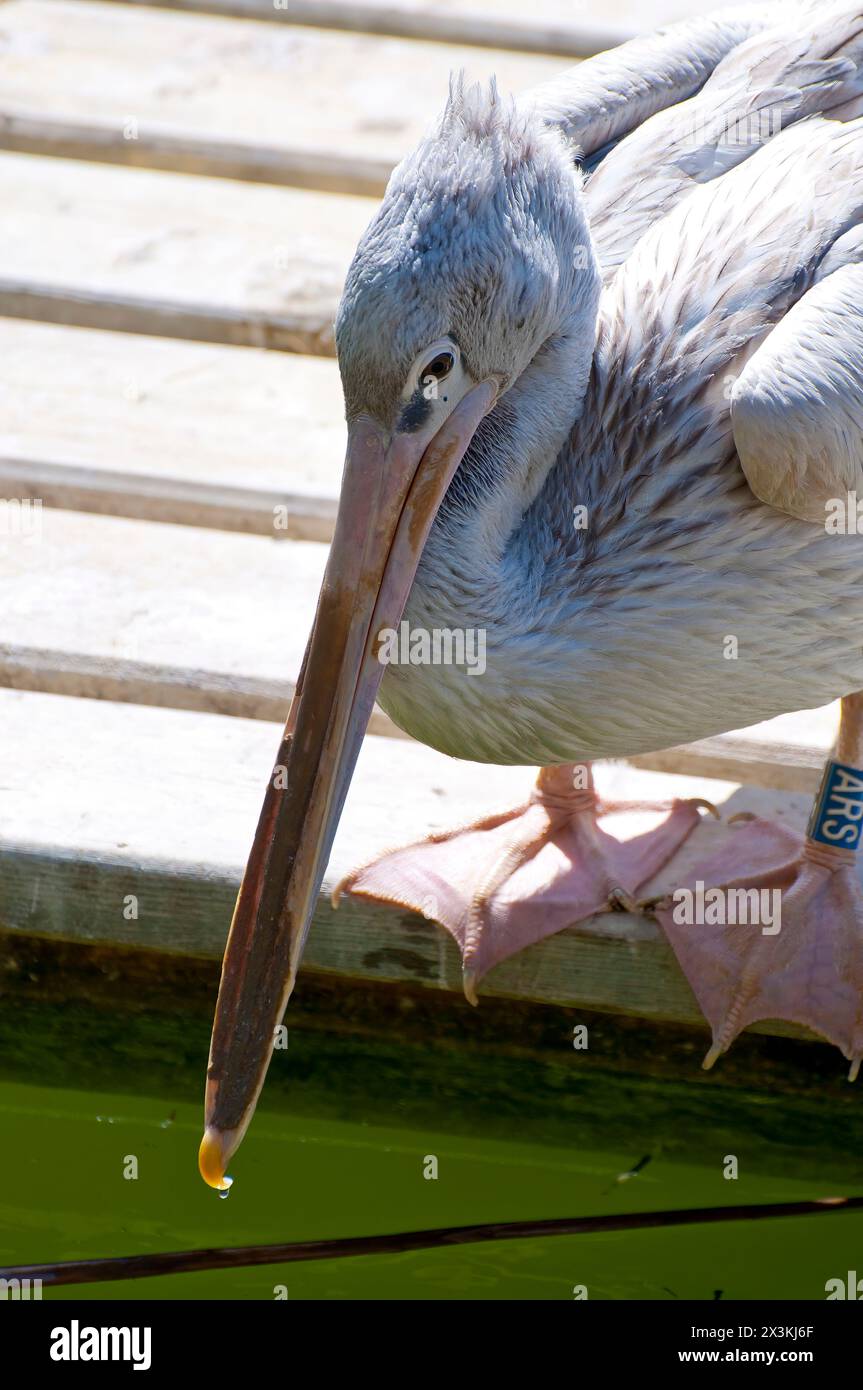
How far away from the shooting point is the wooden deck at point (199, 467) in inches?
95.0

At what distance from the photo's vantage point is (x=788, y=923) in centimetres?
241

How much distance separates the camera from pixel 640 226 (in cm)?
242

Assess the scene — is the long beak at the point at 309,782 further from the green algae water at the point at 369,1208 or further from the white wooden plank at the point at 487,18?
the white wooden plank at the point at 487,18

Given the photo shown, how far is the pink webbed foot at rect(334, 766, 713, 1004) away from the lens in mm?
2359

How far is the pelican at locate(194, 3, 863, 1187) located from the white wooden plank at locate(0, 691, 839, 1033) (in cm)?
5

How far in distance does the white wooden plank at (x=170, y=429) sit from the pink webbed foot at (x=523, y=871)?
78 centimetres

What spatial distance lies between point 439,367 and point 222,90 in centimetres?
294

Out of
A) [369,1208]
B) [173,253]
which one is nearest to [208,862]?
[369,1208]

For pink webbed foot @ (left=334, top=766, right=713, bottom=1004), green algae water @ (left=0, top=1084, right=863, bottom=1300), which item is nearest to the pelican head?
pink webbed foot @ (left=334, top=766, right=713, bottom=1004)

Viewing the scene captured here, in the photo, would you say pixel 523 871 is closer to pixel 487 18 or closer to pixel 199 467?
pixel 199 467

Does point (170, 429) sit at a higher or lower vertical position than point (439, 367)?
higher
